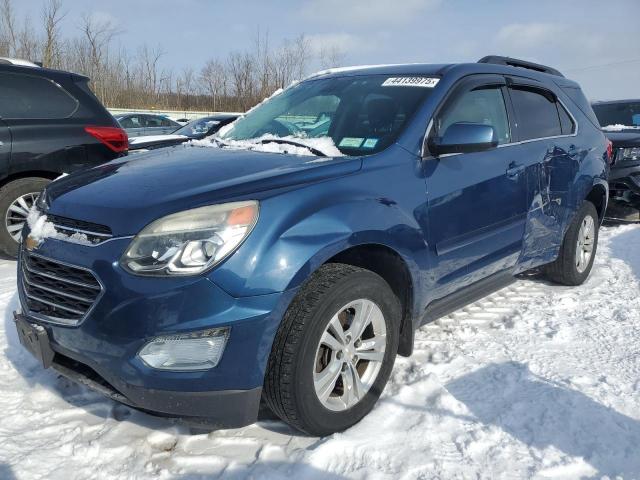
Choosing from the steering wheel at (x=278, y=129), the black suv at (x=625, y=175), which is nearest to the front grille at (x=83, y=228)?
the steering wheel at (x=278, y=129)

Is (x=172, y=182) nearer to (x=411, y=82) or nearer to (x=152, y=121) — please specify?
(x=411, y=82)

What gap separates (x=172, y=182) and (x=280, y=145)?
2.71ft

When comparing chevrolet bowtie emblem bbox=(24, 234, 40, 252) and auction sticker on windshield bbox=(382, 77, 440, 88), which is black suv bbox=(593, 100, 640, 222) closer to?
auction sticker on windshield bbox=(382, 77, 440, 88)

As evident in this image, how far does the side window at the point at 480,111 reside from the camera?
312cm

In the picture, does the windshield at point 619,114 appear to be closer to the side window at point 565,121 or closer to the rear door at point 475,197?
the side window at point 565,121

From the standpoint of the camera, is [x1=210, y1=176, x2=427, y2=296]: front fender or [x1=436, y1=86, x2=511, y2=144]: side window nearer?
[x1=210, y1=176, x2=427, y2=296]: front fender

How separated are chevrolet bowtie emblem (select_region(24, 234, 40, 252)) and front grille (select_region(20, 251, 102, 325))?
0.11 feet

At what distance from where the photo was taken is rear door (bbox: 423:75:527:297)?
9.51ft

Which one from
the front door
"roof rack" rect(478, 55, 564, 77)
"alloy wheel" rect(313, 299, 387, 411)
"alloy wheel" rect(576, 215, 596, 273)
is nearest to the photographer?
"alloy wheel" rect(313, 299, 387, 411)

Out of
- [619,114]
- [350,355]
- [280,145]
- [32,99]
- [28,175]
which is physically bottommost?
[350,355]

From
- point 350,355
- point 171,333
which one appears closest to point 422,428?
point 350,355

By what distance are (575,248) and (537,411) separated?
7.33ft

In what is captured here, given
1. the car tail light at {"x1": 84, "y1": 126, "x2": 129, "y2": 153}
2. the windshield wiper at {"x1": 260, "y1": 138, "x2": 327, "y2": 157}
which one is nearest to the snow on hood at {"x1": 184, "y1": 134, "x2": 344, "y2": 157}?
the windshield wiper at {"x1": 260, "y1": 138, "x2": 327, "y2": 157}

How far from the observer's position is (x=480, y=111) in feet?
11.4
